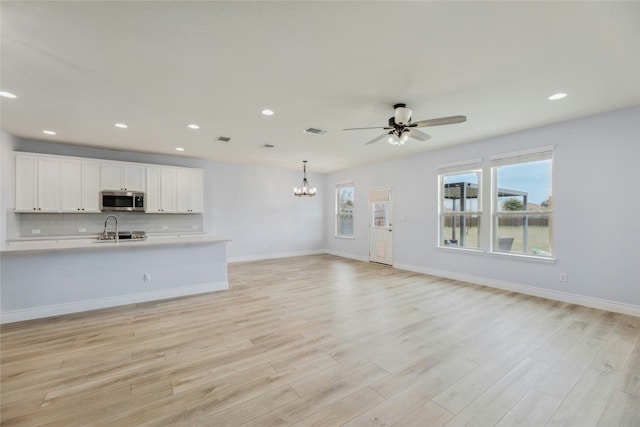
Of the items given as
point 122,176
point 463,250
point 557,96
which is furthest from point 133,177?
point 557,96

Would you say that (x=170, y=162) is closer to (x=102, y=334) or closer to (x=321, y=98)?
(x=102, y=334)

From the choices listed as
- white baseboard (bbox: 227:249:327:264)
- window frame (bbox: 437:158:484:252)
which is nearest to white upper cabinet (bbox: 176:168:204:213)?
white baseboard (bbox: 227:249:327:264)

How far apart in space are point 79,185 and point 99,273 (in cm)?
272

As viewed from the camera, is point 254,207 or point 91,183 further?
point 254,207

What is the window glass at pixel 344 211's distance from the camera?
865cm

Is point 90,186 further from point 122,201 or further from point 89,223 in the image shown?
point 89,223

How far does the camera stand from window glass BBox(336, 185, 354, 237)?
8.65 m

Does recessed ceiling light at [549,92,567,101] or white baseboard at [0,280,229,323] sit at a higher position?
recessed ceiling light at [549,92,567,101]

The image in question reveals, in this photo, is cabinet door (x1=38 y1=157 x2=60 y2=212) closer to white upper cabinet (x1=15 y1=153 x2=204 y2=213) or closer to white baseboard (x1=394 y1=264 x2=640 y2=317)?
white upper cabinet (x1=15 y1=153 x2=204 y2=213)

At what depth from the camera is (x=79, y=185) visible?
5.38 m

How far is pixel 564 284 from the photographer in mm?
4152

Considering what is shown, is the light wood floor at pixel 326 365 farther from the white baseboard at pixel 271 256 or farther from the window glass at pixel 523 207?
the white baseboard at pixel 271 256

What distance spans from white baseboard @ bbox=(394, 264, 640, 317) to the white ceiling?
2714 millimetres

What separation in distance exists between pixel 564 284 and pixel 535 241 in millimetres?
765
